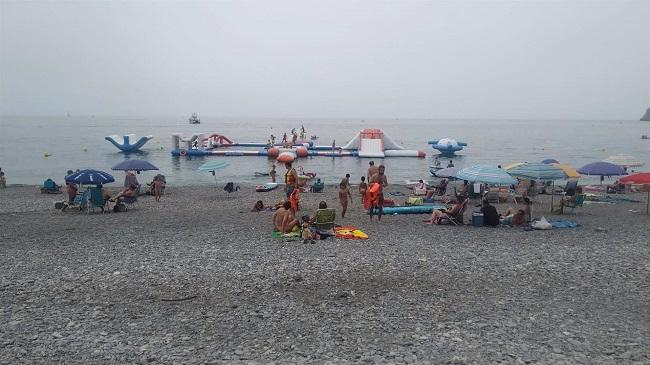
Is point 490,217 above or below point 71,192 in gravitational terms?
below

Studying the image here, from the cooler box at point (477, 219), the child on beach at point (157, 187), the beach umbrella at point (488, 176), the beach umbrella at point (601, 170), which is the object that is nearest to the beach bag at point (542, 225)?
the cooler box at point (477, 219)

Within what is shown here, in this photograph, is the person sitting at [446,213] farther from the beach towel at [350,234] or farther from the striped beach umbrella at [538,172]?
the striped beach umbrella at [538,172]

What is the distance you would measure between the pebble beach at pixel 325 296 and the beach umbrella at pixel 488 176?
5.94ft

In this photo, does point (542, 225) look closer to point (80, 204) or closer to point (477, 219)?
point (477, 219)

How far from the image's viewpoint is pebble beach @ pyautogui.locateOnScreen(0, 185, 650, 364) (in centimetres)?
551

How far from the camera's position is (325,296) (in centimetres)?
717

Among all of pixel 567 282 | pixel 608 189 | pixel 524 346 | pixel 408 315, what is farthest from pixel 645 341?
pixel 608 189

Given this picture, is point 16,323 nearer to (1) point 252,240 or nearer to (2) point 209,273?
(2) point 209,273

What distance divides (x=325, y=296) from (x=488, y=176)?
8300 millimetres

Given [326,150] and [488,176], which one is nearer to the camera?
[488,176]

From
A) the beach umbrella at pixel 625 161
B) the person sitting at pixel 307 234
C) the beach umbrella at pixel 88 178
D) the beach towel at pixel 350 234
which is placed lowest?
the beach towel at pixel 350 234

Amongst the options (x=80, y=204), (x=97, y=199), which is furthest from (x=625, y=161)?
(x=80, y=204)

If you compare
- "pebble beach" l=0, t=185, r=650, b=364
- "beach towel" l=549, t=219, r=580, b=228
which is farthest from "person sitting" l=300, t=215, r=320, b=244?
"beach towel" l=549, t=219, r=580, b=228

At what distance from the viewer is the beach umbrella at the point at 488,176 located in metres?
13.4
